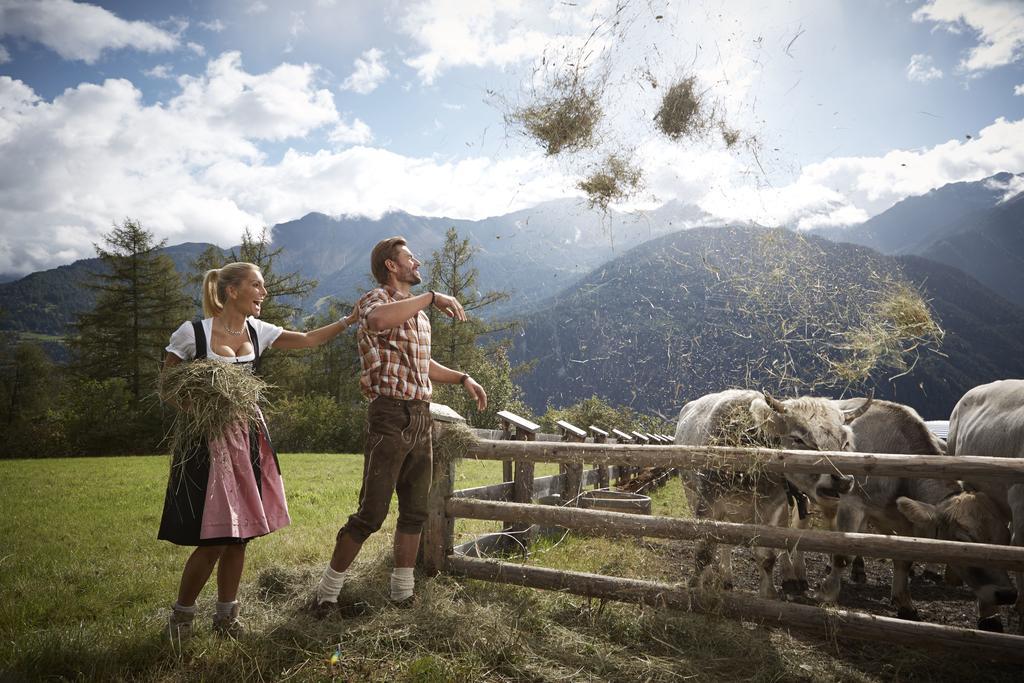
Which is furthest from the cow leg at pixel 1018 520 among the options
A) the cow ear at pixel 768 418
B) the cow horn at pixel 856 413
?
the cow ear at pixel 768 418

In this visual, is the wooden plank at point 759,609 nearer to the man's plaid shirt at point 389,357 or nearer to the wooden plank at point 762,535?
the wooden plank at point 762,535

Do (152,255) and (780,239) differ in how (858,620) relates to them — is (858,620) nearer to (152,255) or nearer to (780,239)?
(780,239)

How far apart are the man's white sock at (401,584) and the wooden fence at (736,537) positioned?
77 cm

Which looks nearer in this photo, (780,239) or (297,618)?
(297,618)

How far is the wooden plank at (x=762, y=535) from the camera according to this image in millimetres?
3105

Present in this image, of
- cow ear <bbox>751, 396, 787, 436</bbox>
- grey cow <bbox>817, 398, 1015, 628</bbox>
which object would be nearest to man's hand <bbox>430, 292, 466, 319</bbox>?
cow ear <bbox>751, 396, 787, 436</bbox>

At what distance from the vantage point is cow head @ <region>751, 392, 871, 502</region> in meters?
4.11

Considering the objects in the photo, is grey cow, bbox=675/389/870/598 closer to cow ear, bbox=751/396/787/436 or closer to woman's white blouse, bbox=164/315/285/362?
cow ear, bbox=751/396/787/436

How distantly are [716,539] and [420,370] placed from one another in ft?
7.62

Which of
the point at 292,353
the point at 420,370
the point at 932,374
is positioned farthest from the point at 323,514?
the point at 932,374

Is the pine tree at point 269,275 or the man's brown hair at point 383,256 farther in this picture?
the pine tree at point 269,275

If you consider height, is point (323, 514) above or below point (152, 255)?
below

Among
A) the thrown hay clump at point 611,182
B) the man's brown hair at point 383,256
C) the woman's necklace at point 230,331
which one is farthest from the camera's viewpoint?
the thrown hay clump at point 611,182

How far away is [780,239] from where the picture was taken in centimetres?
556
